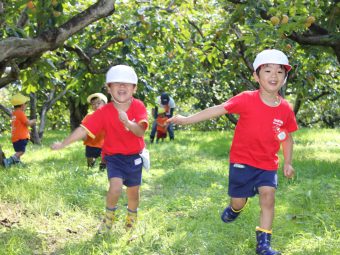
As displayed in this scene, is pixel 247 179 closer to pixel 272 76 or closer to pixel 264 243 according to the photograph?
pixel 264 243

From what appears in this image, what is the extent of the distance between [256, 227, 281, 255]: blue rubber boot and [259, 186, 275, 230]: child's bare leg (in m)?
0.04

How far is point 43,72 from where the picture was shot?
296 inches

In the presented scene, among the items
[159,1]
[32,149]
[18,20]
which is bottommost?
[32,149]

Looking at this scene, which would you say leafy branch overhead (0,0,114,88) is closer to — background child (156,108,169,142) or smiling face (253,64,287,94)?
smiling face (253,64,287,94)

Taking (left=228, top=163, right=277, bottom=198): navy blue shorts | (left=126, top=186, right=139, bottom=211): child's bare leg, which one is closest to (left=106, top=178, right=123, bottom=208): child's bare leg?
(left=126, top=186, right=139, bottom=211): child's bare leg

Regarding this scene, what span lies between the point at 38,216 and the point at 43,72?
3291 mm

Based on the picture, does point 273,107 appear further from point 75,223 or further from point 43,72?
point 43,72

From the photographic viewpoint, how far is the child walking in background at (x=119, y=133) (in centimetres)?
420

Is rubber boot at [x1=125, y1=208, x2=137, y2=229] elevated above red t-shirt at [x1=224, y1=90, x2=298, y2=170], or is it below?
below

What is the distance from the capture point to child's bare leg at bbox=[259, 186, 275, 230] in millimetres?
3848

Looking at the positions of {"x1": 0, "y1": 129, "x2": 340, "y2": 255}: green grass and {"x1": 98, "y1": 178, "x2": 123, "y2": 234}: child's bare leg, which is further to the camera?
{"x1": 98, "y1": 178, "x2": 123, "y2": 234}: child's bare leg

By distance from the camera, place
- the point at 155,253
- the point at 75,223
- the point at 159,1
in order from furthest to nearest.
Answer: the point at 159,1
the point at 75,223
the point at 155,253

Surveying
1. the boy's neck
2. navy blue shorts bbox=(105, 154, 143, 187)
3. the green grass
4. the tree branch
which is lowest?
the green grass

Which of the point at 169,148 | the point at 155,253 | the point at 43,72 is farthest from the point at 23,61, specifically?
the point at 169,148
